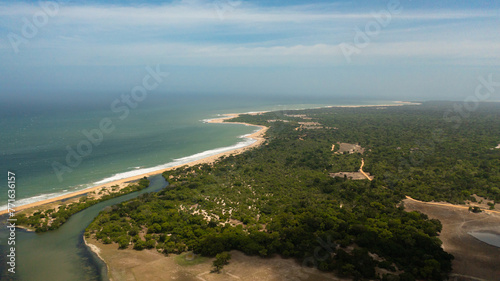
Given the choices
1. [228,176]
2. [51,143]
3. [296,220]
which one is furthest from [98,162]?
[296,220]

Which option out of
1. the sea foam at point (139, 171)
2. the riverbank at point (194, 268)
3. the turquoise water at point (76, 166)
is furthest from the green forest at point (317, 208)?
the sea foam at point (139, 171)

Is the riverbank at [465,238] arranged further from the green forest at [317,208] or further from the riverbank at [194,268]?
the riverbank at [194,268]

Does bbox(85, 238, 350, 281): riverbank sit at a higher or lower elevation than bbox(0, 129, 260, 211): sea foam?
lower

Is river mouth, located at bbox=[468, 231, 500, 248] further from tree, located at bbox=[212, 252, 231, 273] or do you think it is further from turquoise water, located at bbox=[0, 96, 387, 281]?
turquoise water, located at bbox=[0, 96, 387, 281]

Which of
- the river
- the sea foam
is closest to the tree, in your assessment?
the river

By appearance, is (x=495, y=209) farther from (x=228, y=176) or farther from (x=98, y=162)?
(x=98, y=162)
